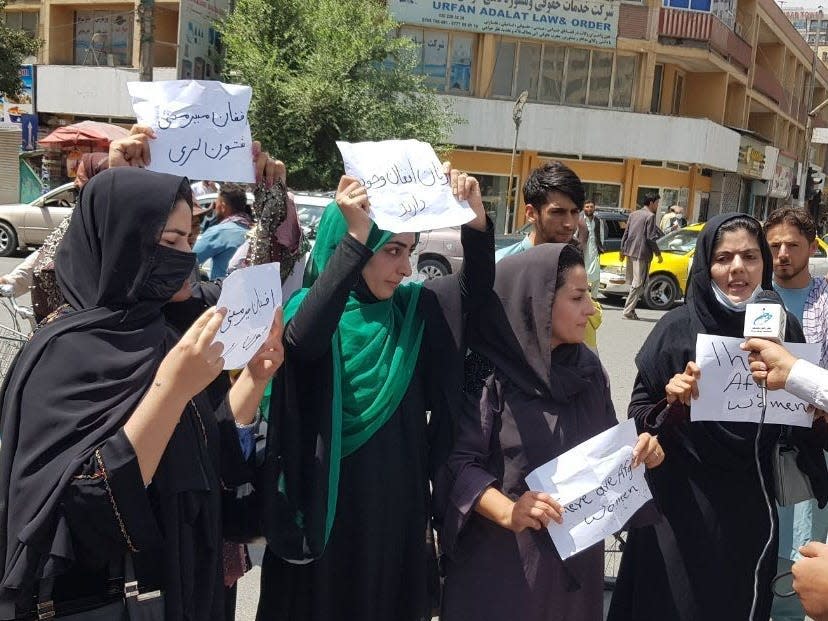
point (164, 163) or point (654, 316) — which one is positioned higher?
point (164, 163)

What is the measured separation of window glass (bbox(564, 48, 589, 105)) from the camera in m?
29.6

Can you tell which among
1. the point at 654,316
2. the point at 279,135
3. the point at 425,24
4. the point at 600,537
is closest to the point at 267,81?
the point at 279,135

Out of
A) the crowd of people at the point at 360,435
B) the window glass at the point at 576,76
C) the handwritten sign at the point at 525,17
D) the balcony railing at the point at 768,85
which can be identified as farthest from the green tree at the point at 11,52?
the balcony railing at the point at 768,85

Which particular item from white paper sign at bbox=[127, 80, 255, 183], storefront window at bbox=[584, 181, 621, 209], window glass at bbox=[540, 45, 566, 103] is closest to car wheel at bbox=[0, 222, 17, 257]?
white paper sign at bbox=[127, 80, 255, 183]

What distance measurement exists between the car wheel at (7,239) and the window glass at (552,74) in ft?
61.5

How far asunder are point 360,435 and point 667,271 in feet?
44.8

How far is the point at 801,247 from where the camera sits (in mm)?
3996

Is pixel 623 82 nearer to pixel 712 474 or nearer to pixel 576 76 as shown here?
pixel 576 76

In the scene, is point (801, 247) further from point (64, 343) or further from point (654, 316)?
point (654, 316)

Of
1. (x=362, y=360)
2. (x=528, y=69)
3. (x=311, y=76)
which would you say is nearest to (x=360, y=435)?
(x=362, y=360)

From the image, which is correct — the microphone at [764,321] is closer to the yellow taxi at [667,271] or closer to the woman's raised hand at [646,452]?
the woman's raised hand at [646,452]

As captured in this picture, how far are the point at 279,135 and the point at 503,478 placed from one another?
1933 centimetres

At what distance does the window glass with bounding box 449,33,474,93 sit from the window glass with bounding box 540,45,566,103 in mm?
2711

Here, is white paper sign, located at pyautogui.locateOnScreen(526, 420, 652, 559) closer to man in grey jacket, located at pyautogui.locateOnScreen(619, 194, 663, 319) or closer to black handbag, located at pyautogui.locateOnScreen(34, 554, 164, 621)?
black handbag, located at pyautogui.locateOnScreen(34, 554, 164, 621)
